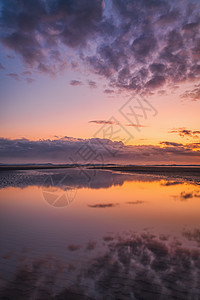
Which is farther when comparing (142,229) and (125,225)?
(125,225)

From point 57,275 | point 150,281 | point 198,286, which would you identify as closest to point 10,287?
point 57,275

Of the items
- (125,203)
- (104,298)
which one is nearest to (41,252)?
(104,298)

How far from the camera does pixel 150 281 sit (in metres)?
4.42

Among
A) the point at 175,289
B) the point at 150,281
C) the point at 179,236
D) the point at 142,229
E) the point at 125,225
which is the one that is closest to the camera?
the point at 175,289

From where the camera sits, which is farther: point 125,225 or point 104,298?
point 125,225

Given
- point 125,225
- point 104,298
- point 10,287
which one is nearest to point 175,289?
point 104,298

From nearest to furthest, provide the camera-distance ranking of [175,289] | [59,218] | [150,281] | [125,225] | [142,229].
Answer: [175,289] < [150,281] < [142,229] < [125,225] < [59,218]

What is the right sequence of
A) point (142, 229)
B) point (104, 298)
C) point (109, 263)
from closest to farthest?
point (104, 298)
point (109, 263)
point (142, 229)

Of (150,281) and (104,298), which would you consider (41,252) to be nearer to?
(104,298)

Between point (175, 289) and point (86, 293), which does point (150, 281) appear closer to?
point (175, 289)

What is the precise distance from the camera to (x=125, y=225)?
8828mm

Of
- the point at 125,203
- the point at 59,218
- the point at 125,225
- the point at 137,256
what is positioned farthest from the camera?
the point at 125,203

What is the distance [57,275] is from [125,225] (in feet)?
15.4

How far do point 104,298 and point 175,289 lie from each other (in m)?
1.51
